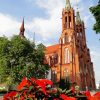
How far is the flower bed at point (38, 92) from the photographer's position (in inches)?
129

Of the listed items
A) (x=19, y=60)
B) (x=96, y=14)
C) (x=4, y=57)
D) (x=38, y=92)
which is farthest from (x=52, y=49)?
(x=38, y=92)

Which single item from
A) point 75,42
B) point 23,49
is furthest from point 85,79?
point 23,49

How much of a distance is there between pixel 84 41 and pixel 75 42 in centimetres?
904

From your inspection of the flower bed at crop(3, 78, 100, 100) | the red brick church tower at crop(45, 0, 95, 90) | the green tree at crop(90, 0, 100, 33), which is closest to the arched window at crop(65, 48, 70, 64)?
the red brick church tower at crop(45, 0, 95, 90)

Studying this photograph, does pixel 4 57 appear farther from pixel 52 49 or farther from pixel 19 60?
pixel 52 49

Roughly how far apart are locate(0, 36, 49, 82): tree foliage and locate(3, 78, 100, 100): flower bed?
41137 mm

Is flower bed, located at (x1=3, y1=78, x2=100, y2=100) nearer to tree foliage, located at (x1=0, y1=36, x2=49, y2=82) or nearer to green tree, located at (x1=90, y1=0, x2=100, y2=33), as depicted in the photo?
green tree, located at (x1=90, y1=0, x2=100, y2=33)

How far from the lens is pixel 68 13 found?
74.4 meters

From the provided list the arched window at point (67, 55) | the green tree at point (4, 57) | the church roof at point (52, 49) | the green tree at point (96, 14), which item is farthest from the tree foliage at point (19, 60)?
the church roof at point (52, 49)

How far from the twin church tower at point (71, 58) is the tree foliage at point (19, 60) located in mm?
17116

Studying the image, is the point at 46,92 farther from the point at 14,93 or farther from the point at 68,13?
the point at 68,13

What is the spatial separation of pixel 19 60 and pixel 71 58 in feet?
78.0

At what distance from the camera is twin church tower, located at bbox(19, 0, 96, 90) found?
66.1 m

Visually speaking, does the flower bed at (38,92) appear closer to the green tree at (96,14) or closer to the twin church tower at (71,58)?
the green tree at (96,14)
